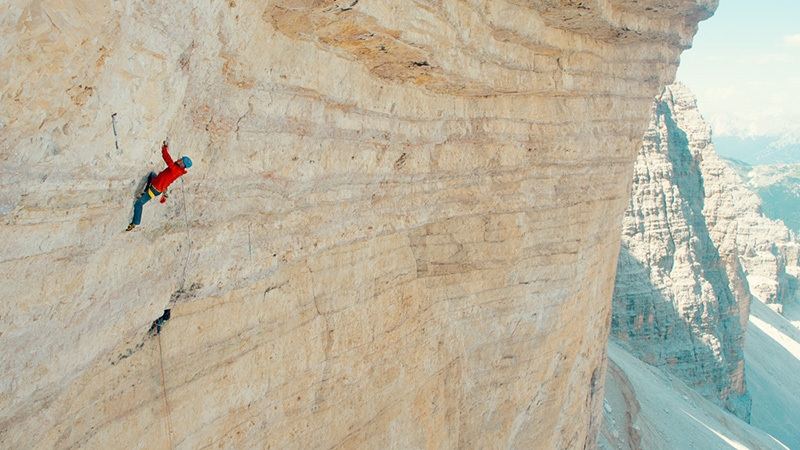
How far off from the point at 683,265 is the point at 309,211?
30469mm

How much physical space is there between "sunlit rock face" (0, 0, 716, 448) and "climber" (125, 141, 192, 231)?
2.4 inches

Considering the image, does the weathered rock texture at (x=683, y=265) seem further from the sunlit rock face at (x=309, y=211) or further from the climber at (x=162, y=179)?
the climber at (x=162, y=179)

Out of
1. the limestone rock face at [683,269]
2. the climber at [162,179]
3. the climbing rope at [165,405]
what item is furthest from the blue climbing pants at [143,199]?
the limestone rock face at [683,269]

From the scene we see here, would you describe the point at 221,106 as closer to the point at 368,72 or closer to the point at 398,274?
the point at 368,72

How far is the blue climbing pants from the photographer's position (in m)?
2.90

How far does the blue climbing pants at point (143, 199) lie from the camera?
114 inches

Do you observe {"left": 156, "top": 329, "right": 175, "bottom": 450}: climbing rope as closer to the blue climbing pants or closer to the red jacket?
the blue climbing pants

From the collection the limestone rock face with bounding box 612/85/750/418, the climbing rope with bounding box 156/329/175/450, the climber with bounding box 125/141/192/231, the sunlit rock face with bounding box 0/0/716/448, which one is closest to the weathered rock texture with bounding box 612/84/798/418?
the limestone rock face with bounding box 612/85/750/418

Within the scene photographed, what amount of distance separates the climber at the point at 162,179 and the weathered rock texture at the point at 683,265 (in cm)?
2814

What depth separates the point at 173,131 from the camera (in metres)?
3.04

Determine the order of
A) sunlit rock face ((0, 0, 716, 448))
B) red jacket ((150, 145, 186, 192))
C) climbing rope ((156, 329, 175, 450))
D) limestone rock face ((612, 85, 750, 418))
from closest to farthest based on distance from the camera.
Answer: sunlit rock face ((0, 0, 716, 448)) → red jacket ((150, 145, 186, 192)) → climbing rope ((156, 329, 175, 450)) → limestone rock face ((612, 85, 750, 418))

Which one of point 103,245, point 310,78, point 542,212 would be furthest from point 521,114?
point 103,245

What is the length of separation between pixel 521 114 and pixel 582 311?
3.78m

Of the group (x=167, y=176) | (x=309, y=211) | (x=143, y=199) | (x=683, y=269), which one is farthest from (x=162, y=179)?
(x=683, y=269)
